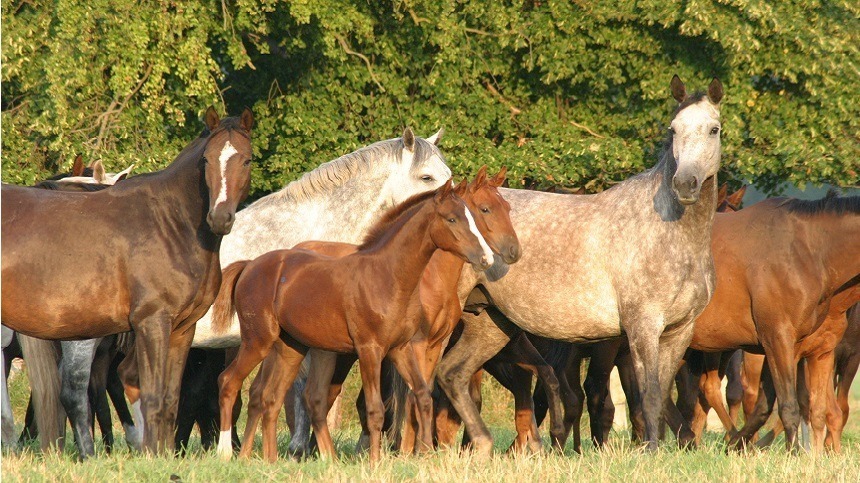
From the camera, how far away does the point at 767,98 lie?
15117mm

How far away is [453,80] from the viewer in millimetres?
15078

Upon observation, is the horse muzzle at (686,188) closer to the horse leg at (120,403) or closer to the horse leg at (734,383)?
the horse leg at (734,383)

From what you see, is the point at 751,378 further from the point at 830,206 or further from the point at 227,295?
the point at 227,295

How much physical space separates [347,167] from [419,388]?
279cm

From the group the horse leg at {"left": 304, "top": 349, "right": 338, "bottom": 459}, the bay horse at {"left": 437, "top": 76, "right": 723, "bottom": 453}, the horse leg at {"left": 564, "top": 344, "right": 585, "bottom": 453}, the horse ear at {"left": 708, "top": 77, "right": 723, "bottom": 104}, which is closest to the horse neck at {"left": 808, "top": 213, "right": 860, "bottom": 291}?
the bay horse at {"left": 437, "top": 76, "right": 723, "bottom": 453}

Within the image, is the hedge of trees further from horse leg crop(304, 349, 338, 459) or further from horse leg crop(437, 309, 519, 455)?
horse leg crop(304, 349, 338, 459)

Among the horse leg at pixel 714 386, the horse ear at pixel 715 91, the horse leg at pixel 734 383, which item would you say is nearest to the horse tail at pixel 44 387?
the horse ear at pixel 715 91

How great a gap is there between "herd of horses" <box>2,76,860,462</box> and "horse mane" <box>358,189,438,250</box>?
0.06 ft

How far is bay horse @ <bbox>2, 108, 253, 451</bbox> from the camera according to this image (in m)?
7.46

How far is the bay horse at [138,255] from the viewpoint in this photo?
7.46m

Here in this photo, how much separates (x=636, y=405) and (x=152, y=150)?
7.44m

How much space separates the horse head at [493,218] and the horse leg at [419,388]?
958 millimetres

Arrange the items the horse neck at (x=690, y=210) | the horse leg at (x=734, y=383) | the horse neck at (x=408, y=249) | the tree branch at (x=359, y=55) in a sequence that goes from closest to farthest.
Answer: the horse neck at (x=408, y=249) < the horse neck at (x=690, y=210) < the horse leg at (x=734, y=383) < the tree branch at (x=359, y=55)

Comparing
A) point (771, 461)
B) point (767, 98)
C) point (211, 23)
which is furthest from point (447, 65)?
point (771, 461)
